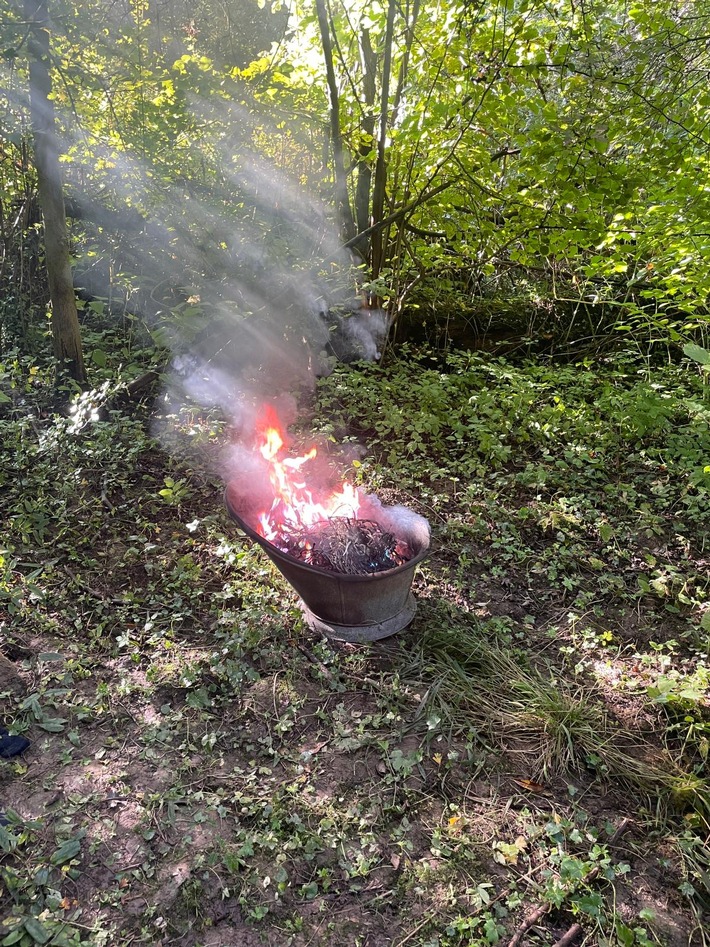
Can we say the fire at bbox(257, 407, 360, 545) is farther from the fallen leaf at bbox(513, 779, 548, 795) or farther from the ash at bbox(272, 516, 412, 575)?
the fallen leaf at bbox(513, 779, 548, 795)

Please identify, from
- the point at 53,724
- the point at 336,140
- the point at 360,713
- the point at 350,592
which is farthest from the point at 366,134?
the point at 53,724

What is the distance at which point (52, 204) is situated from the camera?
4.58 metres

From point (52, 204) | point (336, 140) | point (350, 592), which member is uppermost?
point (336, 140)

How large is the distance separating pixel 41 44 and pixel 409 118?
273cm

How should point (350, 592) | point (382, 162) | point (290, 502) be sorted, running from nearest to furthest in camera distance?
point (350, 592)
point (290, 502)
point (382, 162)

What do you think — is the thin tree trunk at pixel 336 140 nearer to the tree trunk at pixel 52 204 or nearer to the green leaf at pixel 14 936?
the tree trunk at pixel 52 204

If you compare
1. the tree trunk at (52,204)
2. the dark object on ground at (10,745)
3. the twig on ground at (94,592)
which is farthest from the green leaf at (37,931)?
the tree trunk at (52,204)

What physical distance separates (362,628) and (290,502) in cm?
85

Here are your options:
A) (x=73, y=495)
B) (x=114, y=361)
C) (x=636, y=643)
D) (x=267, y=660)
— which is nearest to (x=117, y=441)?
(x=73, y=495)

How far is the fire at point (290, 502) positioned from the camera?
3109mm

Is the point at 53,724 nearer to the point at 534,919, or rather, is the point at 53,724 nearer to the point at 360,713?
the point at 360,713

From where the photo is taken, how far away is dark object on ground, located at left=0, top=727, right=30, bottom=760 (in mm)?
2359

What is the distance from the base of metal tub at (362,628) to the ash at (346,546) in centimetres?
31

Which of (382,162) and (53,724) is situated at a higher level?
(382,162)
